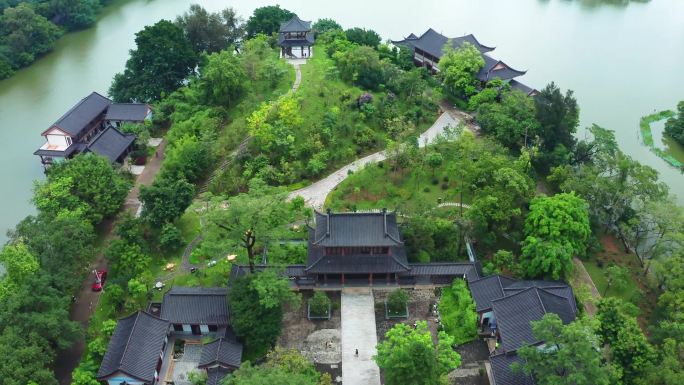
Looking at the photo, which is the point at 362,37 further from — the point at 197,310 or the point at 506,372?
the point at 506,372

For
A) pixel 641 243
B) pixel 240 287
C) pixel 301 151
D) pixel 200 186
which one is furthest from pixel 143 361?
pixel 641 243

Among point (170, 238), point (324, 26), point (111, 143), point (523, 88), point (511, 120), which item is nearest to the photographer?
point (170, 238)

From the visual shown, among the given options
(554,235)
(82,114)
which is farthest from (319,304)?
(82,114)

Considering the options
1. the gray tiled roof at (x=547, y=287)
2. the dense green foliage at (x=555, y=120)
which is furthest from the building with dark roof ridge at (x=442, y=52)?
the gray tiled roof at (x=547, y=287)

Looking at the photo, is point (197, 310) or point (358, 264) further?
point (358, 264)

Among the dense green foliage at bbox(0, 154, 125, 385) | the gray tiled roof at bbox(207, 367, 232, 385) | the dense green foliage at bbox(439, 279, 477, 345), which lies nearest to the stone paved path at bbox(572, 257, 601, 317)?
the dense green foliage at bbox(439, 279, 477, 345)
